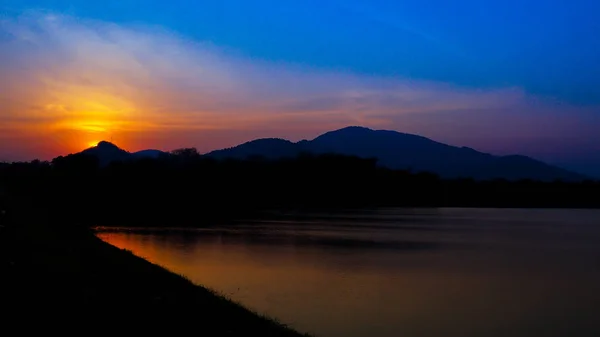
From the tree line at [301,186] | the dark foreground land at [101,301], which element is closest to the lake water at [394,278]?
the dark foreground land at [101,301]

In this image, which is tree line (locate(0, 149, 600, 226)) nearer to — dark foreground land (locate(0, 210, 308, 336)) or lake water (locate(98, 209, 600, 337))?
lake water (locate(98, 209, 600, 337))

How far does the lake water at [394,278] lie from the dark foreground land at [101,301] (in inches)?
96.9

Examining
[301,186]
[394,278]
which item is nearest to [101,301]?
[394,278]

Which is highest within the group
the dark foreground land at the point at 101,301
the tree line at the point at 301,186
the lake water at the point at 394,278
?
the tree line at the point at 301,186

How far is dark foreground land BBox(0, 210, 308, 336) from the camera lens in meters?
8.61

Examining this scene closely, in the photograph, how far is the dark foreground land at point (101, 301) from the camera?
8.61 meters

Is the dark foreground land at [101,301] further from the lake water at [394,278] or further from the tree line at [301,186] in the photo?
the tree line at [301,186]

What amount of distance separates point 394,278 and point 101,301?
1225 cm

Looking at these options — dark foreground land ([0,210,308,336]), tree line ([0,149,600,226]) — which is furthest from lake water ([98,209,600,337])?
tree line ([0,149,600,226])

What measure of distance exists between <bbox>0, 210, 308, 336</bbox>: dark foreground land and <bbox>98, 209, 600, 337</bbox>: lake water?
2.46 m

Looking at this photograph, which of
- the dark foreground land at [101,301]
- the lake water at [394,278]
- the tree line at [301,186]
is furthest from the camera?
the tree line at [301,186]

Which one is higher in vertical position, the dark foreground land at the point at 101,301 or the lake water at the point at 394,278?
the dark foreground land at the point at 101,301

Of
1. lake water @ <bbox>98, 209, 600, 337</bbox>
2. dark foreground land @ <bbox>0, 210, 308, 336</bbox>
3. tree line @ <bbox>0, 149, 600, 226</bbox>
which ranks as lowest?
→ lake water @ <bbox>98, 209, 600, 337</bbox>

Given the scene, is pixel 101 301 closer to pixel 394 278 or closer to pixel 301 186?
pixel 394 278
